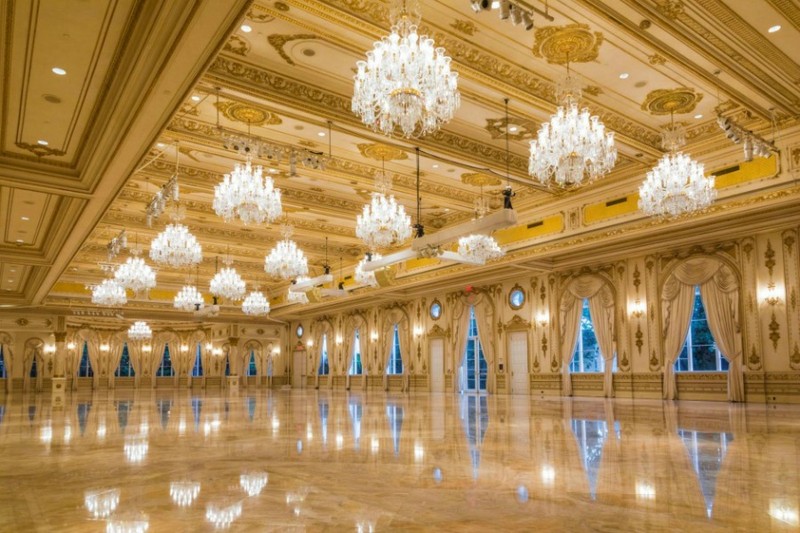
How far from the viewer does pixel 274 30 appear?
7461mm

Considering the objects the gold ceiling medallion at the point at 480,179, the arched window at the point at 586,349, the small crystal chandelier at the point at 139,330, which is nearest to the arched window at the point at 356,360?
the small crystal chandelier at the point at 139,330

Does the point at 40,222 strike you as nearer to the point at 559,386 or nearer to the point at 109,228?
the point at 109,228

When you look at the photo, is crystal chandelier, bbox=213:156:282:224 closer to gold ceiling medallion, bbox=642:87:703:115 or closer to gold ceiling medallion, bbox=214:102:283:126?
gold ceiling medallion, bbox=214:102:283:126

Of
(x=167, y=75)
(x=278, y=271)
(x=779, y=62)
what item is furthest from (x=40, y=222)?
(x=779, y=62)

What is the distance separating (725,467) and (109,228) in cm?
1603

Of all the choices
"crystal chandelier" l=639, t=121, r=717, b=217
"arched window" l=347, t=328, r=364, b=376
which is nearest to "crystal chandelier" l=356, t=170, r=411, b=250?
"crystal chandelier" l=639, t=121, r=717, b=217

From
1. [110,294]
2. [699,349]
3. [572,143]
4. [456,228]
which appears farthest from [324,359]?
[572,143]

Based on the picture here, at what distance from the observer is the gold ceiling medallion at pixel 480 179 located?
12725mm

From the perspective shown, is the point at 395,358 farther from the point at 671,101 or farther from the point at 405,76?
the point at 405,76

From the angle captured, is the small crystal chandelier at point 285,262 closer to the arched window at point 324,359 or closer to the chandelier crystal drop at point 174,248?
the chandelier crystal drop at point 174,248

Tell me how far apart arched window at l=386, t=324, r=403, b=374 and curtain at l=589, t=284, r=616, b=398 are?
9111mm

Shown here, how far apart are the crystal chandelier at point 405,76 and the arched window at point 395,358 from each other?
1709 cm

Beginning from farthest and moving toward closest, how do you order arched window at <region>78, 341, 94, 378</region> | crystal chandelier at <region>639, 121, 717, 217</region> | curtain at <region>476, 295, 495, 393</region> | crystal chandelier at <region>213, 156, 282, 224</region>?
arched window at <region>78, 341, 94, 378</region> < curtain at <region>476, 295, 495, 393</region> < crystal chandelier at <region>213, 156, 282, 224</region> < crystal chandelier at <region>639, 121, 717, 217</region>

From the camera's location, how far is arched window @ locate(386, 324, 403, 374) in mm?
22812
